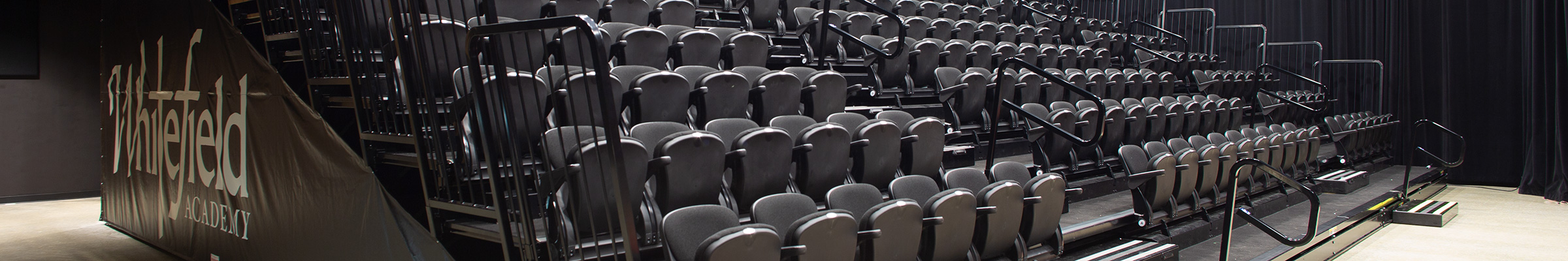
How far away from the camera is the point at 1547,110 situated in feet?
16.9

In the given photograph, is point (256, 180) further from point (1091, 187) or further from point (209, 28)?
point (1091, 187)

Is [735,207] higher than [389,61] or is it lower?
lower

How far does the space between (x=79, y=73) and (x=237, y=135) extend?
309cm

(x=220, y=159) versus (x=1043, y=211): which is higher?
(x=220, y=159)

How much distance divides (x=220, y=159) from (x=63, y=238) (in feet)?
4.78

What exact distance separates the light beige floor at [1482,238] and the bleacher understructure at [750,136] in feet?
1.34

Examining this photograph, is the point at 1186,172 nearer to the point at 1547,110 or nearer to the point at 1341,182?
the point at 1341,182

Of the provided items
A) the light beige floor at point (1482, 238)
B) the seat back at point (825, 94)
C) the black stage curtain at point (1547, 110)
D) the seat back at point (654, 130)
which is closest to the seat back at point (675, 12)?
the seat back at point (825, 94)

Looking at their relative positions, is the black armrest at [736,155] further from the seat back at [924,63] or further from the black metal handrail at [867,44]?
the seat back at [924,63]

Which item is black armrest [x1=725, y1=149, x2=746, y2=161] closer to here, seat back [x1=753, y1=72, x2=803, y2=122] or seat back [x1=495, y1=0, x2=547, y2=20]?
seat back [x1=753, y1=72, x2=803, y2=122]

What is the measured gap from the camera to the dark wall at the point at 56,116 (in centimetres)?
441

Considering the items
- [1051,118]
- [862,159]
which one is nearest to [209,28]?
[862,159]

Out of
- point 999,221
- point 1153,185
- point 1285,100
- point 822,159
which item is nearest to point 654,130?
point 822,159

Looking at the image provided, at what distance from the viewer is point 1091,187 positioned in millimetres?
2945
